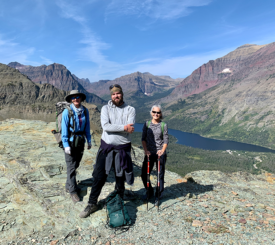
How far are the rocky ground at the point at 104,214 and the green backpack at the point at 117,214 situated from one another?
0.21 meters

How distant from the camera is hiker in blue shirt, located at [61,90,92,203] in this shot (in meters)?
5.70

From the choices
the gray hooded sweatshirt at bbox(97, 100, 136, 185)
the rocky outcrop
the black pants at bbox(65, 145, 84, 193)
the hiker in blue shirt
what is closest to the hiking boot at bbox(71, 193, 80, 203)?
the hiker in blue shirt

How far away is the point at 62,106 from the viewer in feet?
19.7

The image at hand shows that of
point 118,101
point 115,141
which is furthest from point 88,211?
point 118,101

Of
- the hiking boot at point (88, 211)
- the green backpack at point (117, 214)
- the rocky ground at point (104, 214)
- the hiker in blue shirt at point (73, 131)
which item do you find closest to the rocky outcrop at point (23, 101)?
the rocky ground at point (104, 214)

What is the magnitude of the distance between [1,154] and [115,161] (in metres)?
7.70

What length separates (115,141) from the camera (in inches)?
203

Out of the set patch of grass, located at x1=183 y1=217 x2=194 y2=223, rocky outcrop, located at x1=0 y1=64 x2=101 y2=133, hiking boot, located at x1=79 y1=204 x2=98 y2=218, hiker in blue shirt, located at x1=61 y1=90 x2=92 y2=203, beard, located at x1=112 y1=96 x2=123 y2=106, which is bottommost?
patch of grass, located at x1=183 y1=217 x2=194 y2=223

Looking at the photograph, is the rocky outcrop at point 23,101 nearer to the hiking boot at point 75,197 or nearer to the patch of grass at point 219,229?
the hiking boot at point 75,197

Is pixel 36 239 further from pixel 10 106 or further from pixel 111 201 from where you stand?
pixel 10 106

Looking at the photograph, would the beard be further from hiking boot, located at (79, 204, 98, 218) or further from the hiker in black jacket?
hiking boot, located at (79, 204, 98, 218)

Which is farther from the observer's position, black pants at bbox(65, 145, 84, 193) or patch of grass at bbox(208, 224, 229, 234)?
black pants at bbox(65, 145, 84, 193)

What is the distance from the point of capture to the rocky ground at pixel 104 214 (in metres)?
4.89

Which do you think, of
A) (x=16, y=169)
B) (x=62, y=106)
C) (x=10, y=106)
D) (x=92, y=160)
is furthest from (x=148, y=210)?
(x=10, y=106)
